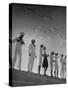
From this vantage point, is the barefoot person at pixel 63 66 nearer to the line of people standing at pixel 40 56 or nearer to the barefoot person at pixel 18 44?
the line of people standing at pixel 40 56

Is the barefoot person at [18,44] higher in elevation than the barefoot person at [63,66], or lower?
higher

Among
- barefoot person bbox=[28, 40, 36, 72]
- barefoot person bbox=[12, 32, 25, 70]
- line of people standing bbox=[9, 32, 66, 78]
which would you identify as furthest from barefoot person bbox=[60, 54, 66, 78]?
barefoot person bbox=[12, 32, 25, 70]

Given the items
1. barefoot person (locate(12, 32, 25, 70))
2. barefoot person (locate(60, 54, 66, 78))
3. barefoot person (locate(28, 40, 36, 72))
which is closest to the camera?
barefoot person (locate(12, 32, 25, 70))

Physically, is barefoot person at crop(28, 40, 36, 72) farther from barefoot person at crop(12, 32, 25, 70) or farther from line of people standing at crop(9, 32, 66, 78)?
barefoot person at crop(12, 32, 25, 70)

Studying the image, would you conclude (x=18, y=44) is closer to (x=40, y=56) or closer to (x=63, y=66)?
(x=40, y=56)

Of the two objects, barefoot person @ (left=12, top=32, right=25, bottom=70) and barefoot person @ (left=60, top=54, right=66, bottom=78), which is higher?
barefoot person @ (left=12, top=32, right=25, bottom=70)

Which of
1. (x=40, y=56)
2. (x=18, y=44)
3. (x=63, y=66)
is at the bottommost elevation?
(x=63, y=66)

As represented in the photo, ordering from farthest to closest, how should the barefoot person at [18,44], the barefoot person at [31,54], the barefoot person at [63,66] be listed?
the barefoot person at [63,66], the barefoot person at [31,54], the barefoot person at [18,44]

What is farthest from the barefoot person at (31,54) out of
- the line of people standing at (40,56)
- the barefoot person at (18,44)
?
the barefoot person at (18,44)

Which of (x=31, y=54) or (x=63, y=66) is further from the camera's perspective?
(x=63, y=66)

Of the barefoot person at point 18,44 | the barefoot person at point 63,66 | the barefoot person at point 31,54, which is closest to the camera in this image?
the barefoot person at point 18,44

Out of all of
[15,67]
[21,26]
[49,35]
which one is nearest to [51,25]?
[49,35]

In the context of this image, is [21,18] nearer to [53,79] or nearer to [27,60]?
[27,60]

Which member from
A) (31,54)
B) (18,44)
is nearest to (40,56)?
(31,54)
